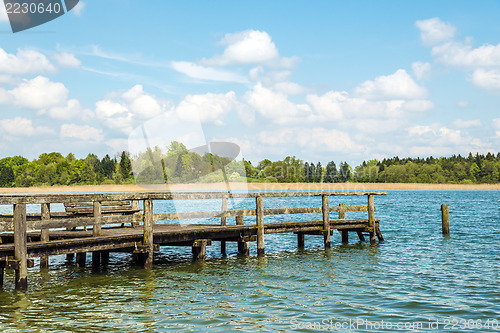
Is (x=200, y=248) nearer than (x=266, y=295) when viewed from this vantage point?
No

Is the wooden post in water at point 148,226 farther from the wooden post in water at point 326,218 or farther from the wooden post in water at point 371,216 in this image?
the wooden post in water at point 371,216

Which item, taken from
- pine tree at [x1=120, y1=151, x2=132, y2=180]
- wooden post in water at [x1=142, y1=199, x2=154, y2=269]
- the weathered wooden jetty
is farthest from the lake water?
pine tree at [x1=120, y1=151, x2=132, y2=180]

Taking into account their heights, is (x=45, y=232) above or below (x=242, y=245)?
above

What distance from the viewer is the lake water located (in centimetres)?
909

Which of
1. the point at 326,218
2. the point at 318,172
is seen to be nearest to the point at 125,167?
the point at 318,172

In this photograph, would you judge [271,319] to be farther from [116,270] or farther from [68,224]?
[116,270]

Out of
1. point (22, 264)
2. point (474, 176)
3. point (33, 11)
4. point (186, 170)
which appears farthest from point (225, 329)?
point (474, 176)

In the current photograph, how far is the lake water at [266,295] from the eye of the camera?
909 cm

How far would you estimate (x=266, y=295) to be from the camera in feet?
37.5

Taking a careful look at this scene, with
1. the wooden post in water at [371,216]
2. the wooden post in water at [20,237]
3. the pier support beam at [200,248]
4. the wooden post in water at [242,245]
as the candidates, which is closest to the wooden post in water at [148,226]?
the pier support beam at [200,248]

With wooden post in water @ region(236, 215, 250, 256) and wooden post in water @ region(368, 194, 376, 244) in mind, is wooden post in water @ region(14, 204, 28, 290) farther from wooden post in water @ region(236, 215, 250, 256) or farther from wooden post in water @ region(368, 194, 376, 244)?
wooden post in water @ region(368, 194, 376, 244)

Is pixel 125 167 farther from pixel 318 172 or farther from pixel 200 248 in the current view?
pixel 200 248

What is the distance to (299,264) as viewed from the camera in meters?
16.1

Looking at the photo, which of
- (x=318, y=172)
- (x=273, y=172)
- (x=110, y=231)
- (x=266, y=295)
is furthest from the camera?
(x=318, y=172)
